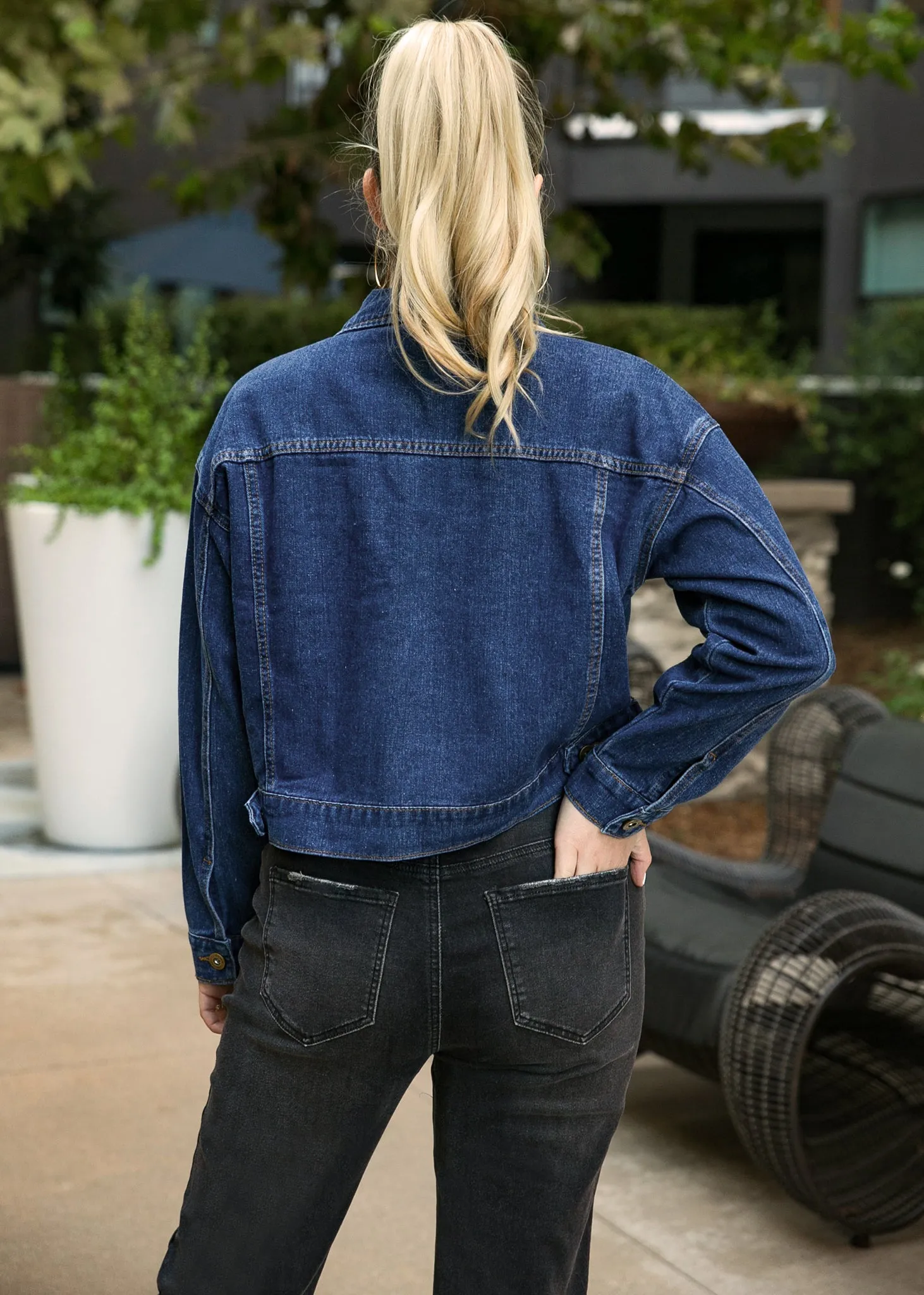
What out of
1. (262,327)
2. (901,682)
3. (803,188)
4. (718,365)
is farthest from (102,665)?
(803,188)

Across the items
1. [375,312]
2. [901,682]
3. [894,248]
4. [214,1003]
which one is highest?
[375,312]

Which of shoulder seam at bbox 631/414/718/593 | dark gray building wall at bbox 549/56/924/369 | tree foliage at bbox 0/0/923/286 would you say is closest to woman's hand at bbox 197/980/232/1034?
shoulder seam at bbox 631/414/718/593

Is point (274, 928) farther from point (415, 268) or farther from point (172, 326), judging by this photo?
point (172, 326)

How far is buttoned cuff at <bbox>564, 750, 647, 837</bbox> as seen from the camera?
1.60m

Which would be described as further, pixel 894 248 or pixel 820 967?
pixel 894 248

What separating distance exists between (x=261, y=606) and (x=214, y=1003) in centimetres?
53

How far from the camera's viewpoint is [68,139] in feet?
17.5

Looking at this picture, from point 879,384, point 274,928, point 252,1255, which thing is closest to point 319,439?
point 274,928

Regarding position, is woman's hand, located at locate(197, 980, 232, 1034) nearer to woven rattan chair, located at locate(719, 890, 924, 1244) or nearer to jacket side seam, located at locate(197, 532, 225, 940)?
jacket side seam, located at locate(197, 532, 225, 940)

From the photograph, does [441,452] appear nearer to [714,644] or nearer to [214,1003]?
[714,644]

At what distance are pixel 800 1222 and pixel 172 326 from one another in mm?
11459

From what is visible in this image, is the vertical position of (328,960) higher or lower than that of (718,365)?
higher

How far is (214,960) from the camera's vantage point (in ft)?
5.78

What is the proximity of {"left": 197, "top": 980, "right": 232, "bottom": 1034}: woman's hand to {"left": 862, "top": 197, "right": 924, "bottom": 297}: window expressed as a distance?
1659cm
